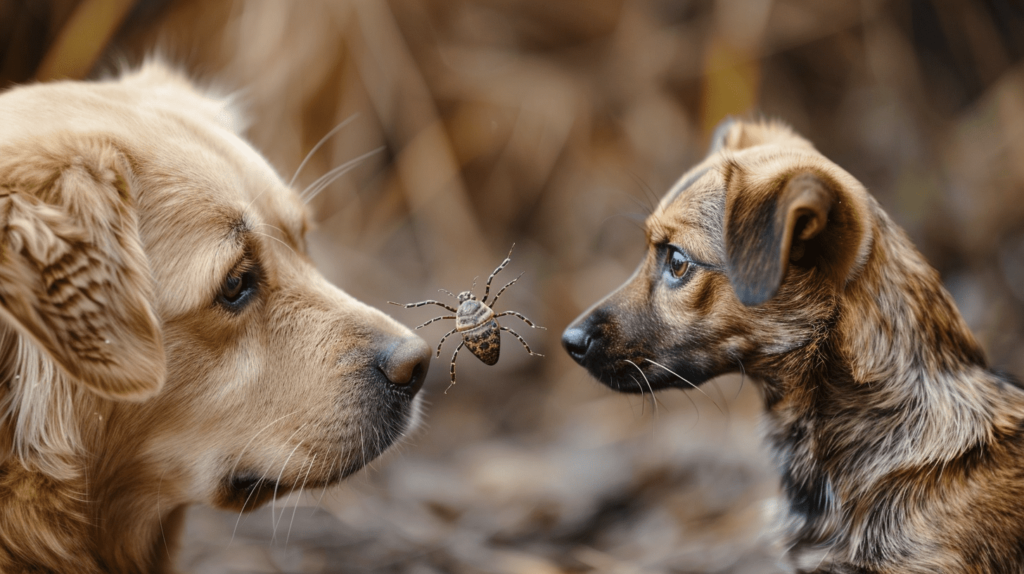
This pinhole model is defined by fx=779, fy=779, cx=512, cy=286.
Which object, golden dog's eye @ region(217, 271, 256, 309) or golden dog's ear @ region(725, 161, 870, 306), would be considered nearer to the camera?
golden dog's ear @ region(725, 161, 870, 306)

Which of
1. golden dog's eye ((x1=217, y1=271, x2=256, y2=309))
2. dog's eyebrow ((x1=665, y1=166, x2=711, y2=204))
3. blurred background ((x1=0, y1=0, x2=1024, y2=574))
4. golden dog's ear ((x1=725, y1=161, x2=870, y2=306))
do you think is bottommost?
blurred background ((x1=0, y1=0, x2=1024, y2=574))

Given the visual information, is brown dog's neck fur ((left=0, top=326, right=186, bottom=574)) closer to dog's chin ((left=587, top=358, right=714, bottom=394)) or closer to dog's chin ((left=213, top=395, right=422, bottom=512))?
dog's chin ((left=213, top=395, right=422, bottom=512))

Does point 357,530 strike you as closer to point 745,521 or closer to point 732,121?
point 745,521

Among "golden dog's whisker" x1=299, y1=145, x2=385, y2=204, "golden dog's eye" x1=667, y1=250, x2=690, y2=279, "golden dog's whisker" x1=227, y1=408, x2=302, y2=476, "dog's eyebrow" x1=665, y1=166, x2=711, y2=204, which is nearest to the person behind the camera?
"golden dog's whisker" x1=227, y1=408, x2=302, y2=476

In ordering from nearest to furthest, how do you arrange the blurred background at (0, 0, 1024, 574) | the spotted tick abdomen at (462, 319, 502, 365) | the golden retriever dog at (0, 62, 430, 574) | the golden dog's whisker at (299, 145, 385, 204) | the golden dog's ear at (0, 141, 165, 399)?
the golden dog's ear at (0, 141, 165, 399) < the golden retriever dog at (0, 62, 430, 574) < the spotted tick abdomen at (462, 319, 502, 365) < the golden dog's whisker at (299, 145, 385, 204) < the blurred background at (0, 0, 1024, 574)

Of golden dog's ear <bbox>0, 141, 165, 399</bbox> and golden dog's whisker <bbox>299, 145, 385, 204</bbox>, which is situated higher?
golden dog's ear <bbox>0, 141, 165, 399</bbox>

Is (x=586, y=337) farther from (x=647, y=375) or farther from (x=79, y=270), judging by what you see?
(x=79, y=270)

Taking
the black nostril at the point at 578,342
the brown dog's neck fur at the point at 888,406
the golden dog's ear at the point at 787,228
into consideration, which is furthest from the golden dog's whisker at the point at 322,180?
the brown dog's neck fur at the point at 888,406

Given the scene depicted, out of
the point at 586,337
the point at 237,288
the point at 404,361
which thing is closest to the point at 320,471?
the point at 404,361

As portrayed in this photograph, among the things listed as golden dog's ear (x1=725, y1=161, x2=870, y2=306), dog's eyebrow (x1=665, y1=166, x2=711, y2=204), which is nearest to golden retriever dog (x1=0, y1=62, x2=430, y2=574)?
golden dog's ear (x1=725, y1=161, x2=870, y2=306)
